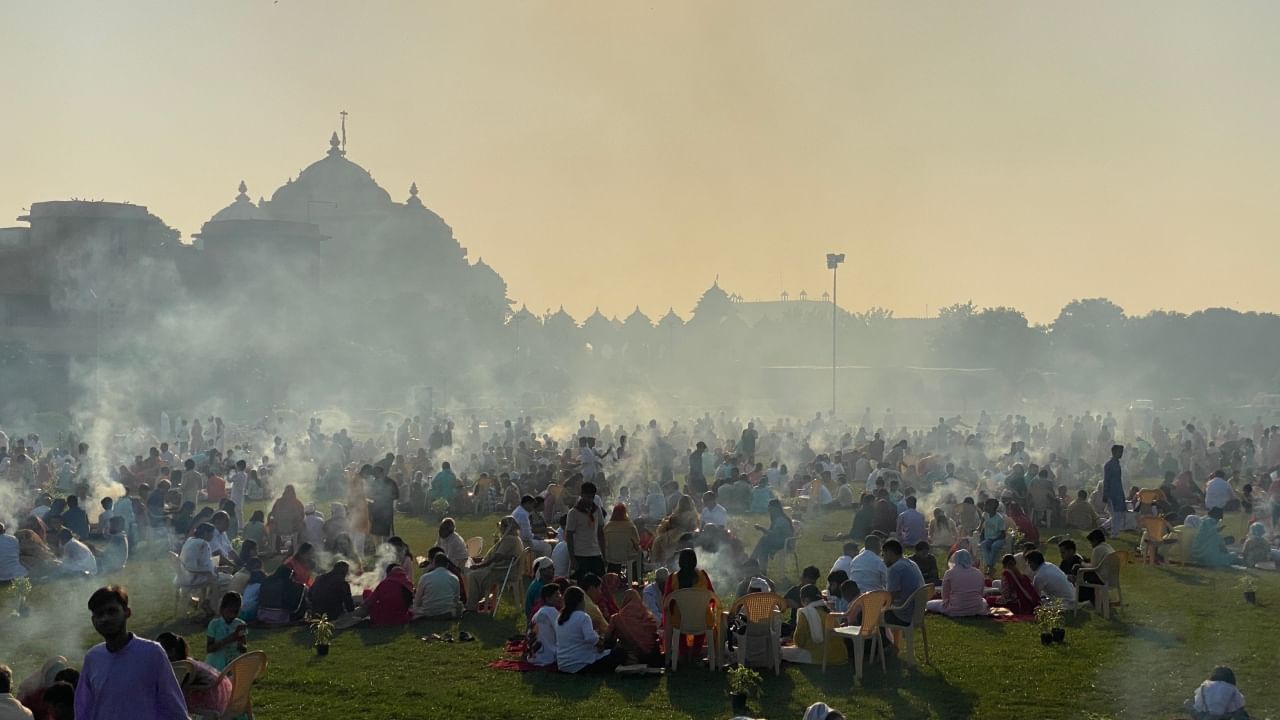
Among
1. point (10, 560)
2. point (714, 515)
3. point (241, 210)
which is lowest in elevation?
point (10, 560)

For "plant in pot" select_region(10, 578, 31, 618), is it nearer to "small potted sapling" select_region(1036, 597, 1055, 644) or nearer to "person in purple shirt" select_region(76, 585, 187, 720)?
"person in purple shirt" select_region(76, 585, 187, 720)

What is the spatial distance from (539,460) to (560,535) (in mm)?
13146

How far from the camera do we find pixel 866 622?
1053cm

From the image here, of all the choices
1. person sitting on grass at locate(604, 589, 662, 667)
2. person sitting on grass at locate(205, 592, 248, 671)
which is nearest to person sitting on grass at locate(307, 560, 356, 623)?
person sitting on grass at locate(205, 592, 248, 671)

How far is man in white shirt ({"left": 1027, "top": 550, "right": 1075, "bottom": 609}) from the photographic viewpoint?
12695 millimetres

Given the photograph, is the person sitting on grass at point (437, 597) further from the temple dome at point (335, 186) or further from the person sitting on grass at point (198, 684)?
the temple dome at point (335, 186)

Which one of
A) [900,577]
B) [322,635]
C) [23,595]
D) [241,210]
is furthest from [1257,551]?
[241,210]

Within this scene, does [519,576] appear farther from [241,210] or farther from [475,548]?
[241,210]

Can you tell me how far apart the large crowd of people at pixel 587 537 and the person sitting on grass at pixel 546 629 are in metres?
0.02

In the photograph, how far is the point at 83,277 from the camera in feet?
186

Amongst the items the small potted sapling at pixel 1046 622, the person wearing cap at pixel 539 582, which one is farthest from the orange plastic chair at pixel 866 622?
the person wearing cap at pixel 539 582

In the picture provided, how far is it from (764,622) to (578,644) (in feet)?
5.02

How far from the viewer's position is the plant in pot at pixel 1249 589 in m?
13.9

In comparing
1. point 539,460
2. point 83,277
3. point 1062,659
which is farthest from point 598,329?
point 1062,659
